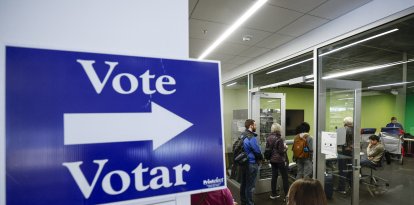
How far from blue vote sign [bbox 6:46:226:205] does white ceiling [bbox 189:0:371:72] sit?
1864 mm

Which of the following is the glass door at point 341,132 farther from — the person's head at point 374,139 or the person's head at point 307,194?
the person's head at point 374,139

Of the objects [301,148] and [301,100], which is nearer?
[301,148]

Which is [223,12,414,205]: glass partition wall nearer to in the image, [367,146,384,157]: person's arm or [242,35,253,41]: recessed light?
[367,146,384,157]: person's arm

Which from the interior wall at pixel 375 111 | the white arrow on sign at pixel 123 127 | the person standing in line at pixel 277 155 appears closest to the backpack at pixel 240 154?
the person standing in line at pixel 277 155

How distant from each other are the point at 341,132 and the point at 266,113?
2.04 m

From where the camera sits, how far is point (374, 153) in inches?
169

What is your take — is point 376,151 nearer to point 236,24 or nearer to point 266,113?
point 266,113

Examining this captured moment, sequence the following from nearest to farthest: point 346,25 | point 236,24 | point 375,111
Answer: point 346,25 < point 236,24 < point 375,111

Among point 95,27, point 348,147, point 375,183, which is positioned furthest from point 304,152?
point 95,27

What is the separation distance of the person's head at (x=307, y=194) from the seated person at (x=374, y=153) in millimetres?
3865

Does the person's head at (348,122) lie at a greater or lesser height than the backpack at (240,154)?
greater

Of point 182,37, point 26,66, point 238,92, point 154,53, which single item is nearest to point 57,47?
point 26,66

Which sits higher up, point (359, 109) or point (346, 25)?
point (346, 25)

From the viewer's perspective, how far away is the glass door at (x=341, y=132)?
288 centimetres
